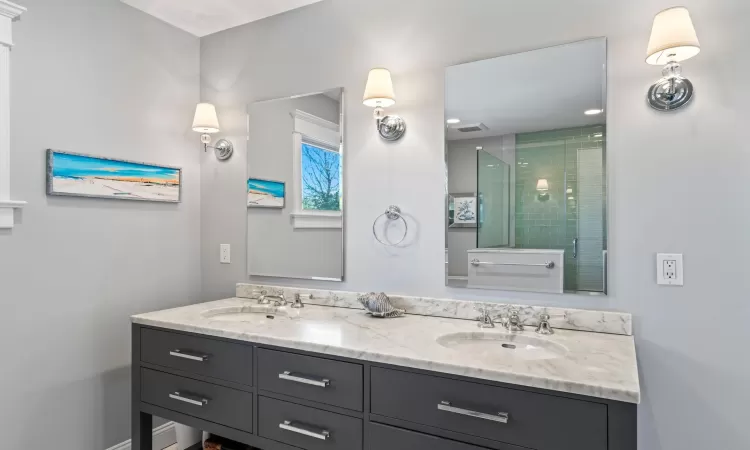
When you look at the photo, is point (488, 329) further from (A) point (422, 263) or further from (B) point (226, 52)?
(B) point (226, 52)

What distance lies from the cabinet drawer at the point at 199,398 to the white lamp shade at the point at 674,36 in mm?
1847

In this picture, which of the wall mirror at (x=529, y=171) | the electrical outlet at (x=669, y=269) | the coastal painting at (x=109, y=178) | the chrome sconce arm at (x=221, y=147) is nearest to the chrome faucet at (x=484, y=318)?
the wall mirror at (x=529, y=171)

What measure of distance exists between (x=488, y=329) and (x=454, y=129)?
855 millimetres

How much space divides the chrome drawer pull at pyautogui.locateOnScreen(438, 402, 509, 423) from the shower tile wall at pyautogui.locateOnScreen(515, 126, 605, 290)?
72 cm

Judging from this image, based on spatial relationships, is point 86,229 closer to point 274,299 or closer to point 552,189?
point 274,299

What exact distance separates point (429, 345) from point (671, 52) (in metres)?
1.25

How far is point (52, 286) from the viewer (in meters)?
2.05

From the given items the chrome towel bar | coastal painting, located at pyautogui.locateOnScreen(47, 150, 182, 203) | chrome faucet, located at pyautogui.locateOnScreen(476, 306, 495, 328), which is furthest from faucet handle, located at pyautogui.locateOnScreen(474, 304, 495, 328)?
coastal painting, located at pyautogui.locateOnScreen(47, 150, 182, 203)

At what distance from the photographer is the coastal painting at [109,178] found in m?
2.06

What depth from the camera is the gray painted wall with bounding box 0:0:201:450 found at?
1.94m

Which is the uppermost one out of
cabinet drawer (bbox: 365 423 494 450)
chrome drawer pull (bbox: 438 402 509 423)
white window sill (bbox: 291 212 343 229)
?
white window sill (bbox: 291 212 343 229)

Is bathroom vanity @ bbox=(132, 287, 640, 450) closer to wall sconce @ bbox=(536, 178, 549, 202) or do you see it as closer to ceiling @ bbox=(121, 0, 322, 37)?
wall sconce @ bbox=(536, 178, 549, 202)

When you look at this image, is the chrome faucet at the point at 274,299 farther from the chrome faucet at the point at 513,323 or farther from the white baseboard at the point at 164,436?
the chrome faucet at the point at 513,323

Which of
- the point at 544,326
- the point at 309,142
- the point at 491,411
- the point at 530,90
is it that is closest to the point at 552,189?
the point at 530,90
